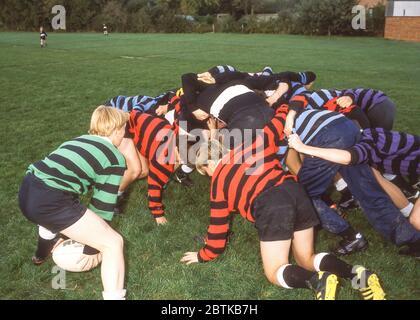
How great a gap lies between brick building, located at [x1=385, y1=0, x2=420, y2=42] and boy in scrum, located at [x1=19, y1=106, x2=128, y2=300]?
122 feet

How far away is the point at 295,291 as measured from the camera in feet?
11.6

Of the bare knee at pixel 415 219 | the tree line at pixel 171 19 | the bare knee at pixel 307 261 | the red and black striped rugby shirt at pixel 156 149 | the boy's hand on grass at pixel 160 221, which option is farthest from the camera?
the tree line at pixel 171 19

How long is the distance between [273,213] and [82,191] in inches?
58.5

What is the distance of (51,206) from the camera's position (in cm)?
321

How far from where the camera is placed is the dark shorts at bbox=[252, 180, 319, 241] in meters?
3.23

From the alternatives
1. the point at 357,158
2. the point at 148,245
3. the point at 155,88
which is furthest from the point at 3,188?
the point at 155,88

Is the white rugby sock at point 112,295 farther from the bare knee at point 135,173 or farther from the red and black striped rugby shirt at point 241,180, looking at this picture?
the bare knee at point 135,173

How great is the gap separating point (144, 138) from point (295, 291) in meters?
2.16

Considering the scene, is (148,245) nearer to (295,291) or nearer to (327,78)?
(295,291)

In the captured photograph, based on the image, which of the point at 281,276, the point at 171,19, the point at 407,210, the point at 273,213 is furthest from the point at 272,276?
the point at 171,19

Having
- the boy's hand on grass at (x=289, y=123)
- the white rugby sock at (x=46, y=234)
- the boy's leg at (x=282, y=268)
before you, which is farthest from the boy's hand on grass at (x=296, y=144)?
the white rugby sock at (x=46, y=234)

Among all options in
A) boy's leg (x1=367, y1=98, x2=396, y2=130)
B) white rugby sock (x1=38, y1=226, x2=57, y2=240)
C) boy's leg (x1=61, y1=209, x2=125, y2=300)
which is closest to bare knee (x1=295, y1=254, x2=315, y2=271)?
boy's leg (x1=61, y1=209, x2=125, y2=300)

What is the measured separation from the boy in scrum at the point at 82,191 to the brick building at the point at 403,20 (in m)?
37.1

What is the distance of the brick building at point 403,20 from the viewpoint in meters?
35.1
